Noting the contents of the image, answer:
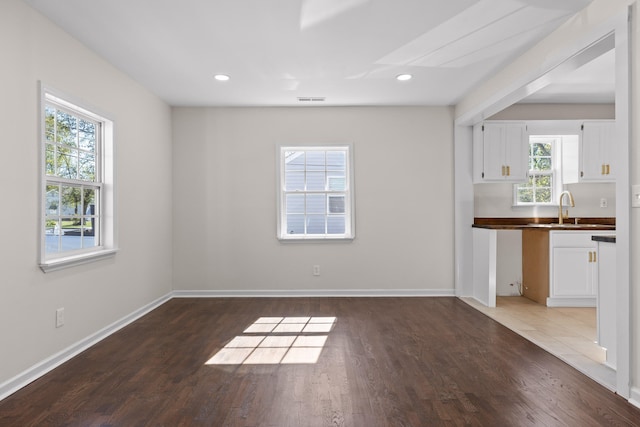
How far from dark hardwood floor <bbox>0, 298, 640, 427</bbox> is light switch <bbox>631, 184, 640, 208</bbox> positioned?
3.78ft

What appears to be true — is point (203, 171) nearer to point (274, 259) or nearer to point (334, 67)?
point (274, 259)

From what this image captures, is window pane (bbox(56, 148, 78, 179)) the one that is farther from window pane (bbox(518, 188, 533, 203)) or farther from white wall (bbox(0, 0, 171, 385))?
window pane (bbox(518, 188, 533, 203))

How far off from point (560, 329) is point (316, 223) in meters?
3.00

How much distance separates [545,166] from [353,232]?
2724 millimetres

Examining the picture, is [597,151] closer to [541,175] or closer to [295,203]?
[541,175]

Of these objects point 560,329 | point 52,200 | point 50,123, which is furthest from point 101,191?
point 560,329

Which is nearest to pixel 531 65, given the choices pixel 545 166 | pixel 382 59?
pixel 382 59

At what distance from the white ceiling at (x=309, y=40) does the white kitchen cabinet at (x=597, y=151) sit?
0.62 m

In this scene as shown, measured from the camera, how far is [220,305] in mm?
4711

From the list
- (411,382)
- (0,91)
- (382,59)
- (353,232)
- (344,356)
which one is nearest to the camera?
(0,91)

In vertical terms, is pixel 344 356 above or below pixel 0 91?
below

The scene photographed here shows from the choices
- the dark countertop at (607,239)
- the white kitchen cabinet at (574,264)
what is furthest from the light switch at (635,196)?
the white kitchen cabinet at (574,264)

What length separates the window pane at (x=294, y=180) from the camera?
17.5 feet

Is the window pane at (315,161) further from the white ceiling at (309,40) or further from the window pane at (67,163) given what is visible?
the window pane at (67,163)
